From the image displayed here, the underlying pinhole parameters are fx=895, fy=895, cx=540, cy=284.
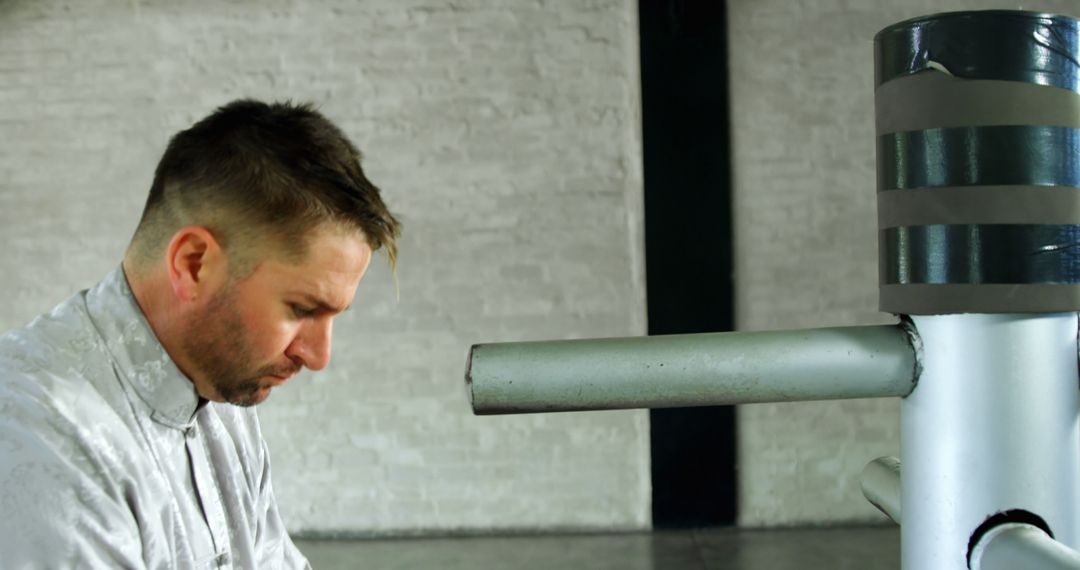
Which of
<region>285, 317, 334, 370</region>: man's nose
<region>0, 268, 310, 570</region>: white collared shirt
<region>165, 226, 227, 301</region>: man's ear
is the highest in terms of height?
<region>165, 226, 227, 301</region>: man's ear

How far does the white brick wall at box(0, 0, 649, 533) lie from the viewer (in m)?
4.29

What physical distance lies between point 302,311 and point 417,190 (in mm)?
3216

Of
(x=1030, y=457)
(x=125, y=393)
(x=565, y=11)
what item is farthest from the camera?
(x=565, y=11)

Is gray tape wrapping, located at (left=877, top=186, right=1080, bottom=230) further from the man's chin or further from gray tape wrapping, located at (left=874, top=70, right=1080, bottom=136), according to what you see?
the man's chin

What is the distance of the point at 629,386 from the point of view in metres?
0.55

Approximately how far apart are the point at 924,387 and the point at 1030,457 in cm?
7

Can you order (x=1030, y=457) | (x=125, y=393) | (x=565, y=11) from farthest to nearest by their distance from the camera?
(x=565, y=11) < (x=125, y=393) < (x=1030, y=457)

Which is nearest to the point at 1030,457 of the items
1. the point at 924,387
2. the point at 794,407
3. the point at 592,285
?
the point at 924,387

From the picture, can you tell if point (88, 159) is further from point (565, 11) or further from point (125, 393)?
point (125, 393)

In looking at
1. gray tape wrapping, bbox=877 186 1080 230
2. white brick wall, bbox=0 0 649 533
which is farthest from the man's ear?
white brick wall, bbox=0 0 649 533

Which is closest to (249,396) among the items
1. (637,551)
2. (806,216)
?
(637,551)

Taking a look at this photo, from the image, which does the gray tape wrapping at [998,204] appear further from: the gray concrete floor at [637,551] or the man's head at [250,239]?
the gray concrete floor at [637,551]

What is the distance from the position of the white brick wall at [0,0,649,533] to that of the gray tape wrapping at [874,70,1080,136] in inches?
147

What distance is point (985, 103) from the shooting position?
1.74 ft
